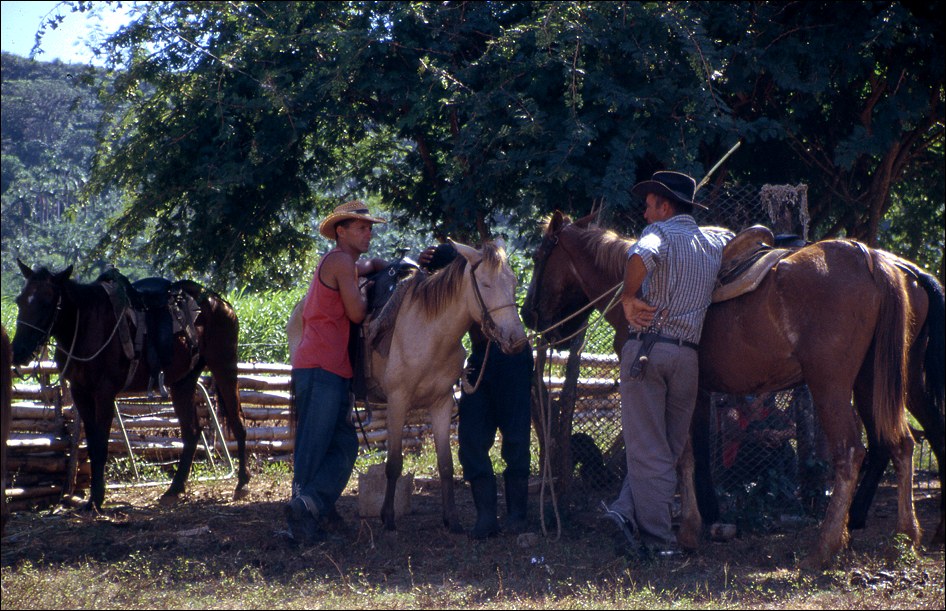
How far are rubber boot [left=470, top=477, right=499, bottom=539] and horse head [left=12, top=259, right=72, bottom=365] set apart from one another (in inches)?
149

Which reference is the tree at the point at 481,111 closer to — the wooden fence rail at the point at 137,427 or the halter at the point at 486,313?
the halter at the point at 486,313

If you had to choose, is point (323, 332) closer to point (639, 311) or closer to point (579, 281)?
point (579, 281)

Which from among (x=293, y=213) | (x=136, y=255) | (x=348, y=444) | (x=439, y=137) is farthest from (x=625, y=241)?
(x=136, y=255)

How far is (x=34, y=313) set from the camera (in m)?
7.35

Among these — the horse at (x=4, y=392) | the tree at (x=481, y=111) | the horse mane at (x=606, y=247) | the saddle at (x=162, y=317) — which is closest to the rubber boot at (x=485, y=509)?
the horse mane at (x=606, y=247)

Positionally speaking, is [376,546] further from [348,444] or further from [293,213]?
[293,213]

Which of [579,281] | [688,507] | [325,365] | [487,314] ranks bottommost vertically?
[688,507]

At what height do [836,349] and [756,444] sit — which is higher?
[836,349]

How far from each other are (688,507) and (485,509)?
4.60 feet

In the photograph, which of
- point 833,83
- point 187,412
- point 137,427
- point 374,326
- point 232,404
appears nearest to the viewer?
point 374,326

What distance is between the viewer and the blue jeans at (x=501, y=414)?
6531 mm

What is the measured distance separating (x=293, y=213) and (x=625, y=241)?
4198 mm

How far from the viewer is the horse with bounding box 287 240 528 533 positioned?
633cm

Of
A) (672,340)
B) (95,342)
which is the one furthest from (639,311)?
(95,342)
